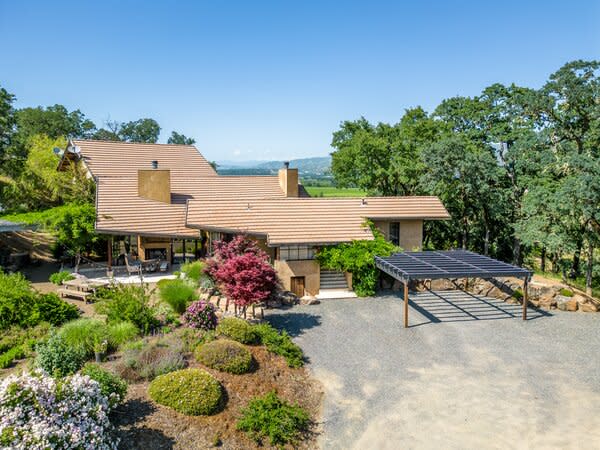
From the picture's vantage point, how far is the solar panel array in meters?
18.5

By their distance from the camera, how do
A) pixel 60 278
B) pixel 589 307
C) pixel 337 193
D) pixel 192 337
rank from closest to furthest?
pixel 192 337
pixel 589 307
pixel 60 278
pixel 337 193

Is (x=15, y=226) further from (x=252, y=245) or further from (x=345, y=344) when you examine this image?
(x=345, y=344)

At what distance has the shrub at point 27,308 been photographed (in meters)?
14.8

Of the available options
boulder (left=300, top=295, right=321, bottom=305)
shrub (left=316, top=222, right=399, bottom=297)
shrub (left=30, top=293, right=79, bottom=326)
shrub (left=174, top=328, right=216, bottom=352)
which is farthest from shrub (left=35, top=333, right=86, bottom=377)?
shrub (left=316, top=222, right=399, bottom=297)

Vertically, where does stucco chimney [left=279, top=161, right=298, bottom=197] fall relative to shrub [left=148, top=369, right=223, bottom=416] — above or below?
above

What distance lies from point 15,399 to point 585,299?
→ 23.0 metres

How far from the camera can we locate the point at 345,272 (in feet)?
76.3

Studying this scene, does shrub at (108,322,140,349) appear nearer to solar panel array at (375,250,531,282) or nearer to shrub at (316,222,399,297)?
shrub at (316,222,399,297)

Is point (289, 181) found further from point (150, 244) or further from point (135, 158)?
point (135, 158)

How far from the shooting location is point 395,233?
26.7 metres

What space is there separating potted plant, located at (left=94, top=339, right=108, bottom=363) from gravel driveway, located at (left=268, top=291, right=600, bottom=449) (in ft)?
21.7

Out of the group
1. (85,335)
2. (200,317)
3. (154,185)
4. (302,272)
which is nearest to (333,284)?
(302,272)

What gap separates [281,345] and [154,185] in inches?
629

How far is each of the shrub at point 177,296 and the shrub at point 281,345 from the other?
3254 mm
